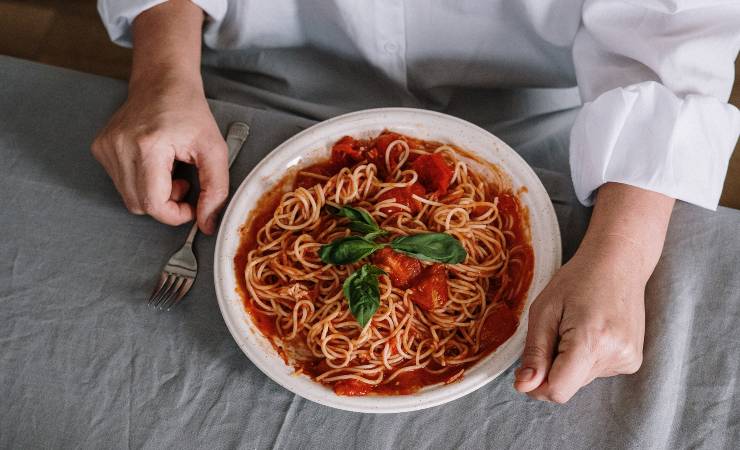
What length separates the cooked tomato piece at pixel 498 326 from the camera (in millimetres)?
1082

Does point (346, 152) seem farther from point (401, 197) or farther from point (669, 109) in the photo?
→ point (669, 109)

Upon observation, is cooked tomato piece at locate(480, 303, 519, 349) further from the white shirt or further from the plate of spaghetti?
the white shirt

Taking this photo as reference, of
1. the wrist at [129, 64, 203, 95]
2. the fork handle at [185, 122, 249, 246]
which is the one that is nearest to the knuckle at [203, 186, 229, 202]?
the fork handle at [185, 122, 249, 246]

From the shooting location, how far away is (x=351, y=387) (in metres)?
1.06

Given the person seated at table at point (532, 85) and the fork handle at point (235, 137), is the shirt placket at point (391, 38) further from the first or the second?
the fork handle at point (235, 137)

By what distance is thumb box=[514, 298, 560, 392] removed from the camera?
947 millimetres

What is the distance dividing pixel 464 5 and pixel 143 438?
104cm

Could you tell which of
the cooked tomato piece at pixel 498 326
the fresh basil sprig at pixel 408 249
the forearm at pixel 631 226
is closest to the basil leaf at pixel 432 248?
the fresh basil sprig at pixel 408 249

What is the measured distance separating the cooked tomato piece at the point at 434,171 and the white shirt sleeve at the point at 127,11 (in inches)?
23.1

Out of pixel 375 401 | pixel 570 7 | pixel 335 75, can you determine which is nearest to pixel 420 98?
pixel 335 75

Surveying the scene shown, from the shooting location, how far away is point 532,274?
1.12 metres

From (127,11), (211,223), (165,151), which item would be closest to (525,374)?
(211,223)

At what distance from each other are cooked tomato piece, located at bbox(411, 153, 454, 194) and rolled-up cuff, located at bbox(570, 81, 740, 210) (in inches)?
10.2

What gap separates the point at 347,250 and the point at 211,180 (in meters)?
0.33
